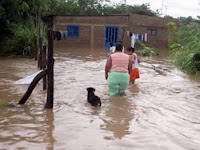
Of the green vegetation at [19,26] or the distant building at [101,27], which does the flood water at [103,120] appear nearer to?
the green vegetation at [19,26]

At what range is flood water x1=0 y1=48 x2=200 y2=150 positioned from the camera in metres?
4.02

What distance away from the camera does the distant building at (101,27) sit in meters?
24.0

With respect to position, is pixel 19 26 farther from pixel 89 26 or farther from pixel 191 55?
pixel 191 55

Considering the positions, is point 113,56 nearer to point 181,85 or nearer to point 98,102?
point 98,102

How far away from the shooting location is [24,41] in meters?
14.8

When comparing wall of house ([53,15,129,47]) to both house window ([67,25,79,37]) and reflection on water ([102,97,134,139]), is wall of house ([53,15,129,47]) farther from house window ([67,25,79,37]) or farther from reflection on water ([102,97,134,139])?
reflection on water ([102,97,134,139])

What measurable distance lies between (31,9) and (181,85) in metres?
10.1

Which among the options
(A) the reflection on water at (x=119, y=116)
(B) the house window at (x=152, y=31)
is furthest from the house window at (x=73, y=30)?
(A) the reflection on water at (x=119, y=116)

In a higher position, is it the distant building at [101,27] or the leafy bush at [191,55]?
the distant building at [101,27]

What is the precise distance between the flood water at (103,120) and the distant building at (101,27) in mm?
16239

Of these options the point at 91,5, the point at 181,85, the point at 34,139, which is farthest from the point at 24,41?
the point at 91,5

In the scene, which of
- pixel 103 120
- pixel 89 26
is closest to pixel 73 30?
pixel 89 26

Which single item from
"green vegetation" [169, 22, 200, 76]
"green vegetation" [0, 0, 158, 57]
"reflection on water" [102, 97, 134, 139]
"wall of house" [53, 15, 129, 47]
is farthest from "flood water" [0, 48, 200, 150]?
"wall of house" [53, 15, 129, 47]

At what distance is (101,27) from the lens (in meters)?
24.5
